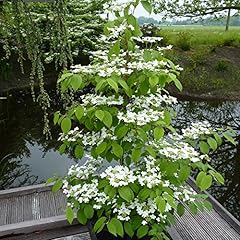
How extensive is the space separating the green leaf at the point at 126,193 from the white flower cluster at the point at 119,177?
27 millimetres

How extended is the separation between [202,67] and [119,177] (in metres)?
6.97

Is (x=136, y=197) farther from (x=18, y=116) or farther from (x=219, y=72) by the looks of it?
(x=219, y=72)

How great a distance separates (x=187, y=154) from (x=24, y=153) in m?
3.24

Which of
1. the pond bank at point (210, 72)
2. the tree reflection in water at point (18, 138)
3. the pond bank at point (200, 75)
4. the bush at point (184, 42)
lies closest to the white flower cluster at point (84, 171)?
the tree reflection in water at point (18, 138)

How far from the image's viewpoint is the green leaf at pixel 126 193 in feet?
5.18

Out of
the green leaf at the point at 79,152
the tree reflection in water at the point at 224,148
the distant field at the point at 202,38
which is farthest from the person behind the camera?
the distant field at the point at 202,38

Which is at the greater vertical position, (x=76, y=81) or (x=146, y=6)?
(x=146, y=6)

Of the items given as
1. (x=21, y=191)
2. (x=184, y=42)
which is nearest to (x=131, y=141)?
(x=21, y=191)

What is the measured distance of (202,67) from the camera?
26.8 ft

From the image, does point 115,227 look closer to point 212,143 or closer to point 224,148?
point 212,143

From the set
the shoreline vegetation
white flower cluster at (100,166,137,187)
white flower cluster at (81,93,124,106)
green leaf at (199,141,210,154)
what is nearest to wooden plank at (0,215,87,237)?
white flower cluster at (100,166,137,187)

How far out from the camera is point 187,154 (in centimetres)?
168

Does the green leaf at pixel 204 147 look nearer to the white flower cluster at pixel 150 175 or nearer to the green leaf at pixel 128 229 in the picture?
the white flower cluster at pixel 150 175

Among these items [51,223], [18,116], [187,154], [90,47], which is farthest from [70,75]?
[90,47]
